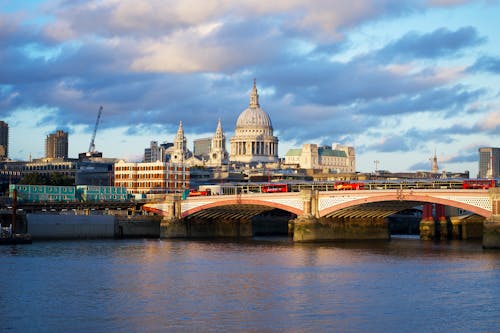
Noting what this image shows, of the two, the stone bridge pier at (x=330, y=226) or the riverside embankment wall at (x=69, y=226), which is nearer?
the stone bridge pier at (x=330, y=226)

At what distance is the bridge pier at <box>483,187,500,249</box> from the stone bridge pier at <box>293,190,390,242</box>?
63.4 feet

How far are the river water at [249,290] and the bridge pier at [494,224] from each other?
3.91ft

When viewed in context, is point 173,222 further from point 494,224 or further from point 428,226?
point 494,224

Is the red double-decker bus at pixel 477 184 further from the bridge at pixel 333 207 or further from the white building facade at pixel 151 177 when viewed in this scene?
the white building facade at pixel 151 177

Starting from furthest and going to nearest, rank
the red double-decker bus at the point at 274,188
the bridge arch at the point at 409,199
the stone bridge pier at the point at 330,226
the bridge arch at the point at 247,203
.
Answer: the red double-decker bus at the point at 274,188, the bridge arch at the point at 247,203, the stone bridge pier at the point at 330,226, the bridge arch at the point at 409,199

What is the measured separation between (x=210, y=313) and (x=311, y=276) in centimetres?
1593

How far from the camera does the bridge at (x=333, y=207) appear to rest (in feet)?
272

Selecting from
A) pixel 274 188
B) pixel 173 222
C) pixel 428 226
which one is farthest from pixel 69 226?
pixel 428 226

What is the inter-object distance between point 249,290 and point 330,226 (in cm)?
4420

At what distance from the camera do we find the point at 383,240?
344 feet

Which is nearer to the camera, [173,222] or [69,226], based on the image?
[69,226]

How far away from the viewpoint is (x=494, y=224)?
263ft

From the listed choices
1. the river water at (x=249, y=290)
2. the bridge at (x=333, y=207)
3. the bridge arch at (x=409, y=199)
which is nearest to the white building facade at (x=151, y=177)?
the bridge at (x=333, y=207)

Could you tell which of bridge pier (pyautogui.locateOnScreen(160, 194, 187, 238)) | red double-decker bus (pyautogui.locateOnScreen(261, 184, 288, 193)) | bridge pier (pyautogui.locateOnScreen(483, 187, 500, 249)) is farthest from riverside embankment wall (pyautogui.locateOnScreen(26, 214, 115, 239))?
bridge pier (pyautogui.locateOnScreen(483, 187, 500, 249))
